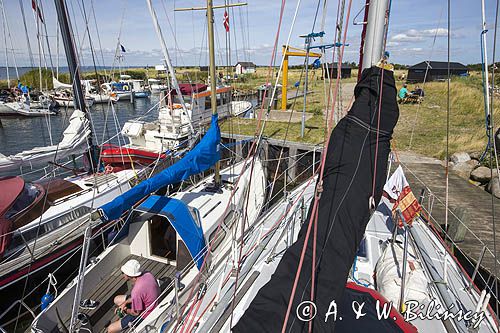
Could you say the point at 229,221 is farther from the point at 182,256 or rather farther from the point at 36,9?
the point at 36,9

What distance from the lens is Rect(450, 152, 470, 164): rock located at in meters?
10.2

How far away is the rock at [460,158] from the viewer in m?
10.2

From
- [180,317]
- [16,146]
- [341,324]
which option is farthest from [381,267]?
[16,146]

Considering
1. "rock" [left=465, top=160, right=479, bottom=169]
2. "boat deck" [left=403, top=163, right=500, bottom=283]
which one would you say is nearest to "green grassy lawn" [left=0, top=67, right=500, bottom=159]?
"rock" [left=465, top=160, right=479, bottom=169]

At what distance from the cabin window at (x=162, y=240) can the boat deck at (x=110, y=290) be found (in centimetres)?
25

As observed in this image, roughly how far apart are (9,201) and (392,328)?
262 inches

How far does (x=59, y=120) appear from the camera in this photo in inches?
1034

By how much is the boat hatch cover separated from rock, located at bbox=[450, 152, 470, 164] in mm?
13222

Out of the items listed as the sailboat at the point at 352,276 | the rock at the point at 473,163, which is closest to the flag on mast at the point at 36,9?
the sailboat at the point at 352,276

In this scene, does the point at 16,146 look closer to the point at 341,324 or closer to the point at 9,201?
the point at 9,201

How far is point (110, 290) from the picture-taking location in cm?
471

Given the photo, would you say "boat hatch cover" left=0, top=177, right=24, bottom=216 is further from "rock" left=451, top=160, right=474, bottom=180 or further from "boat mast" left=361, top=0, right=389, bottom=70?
"rock" left=451, top=160, right=474, bottom=180

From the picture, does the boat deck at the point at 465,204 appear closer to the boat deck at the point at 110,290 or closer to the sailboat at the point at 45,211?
the boat deck at the point at 110,290

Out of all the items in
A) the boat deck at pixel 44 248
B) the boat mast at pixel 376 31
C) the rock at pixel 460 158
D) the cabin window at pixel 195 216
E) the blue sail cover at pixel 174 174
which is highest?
the boat mast at pixel 376 31
